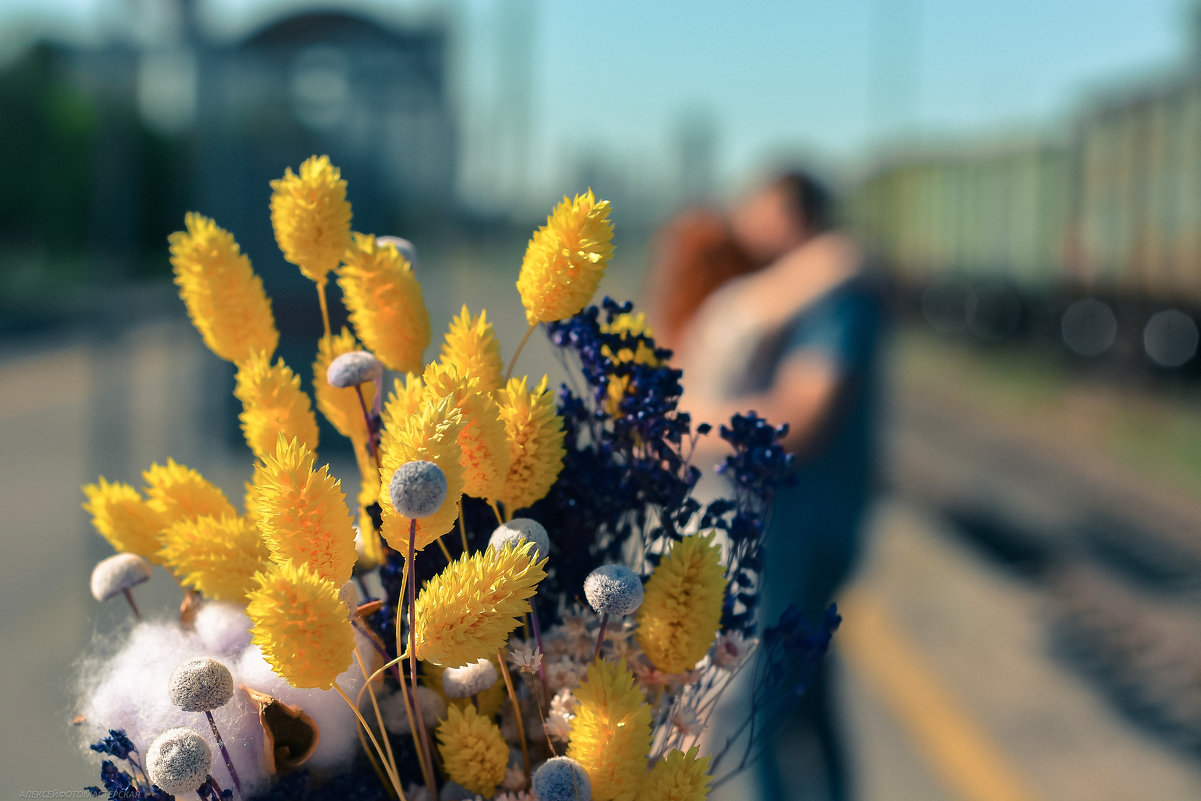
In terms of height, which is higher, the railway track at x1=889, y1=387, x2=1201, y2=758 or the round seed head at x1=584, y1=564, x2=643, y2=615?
the round seed head at x1=584, y1=564, x2=643, y2=615

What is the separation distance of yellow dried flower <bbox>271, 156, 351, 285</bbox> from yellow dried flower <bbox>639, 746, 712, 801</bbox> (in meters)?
0.50

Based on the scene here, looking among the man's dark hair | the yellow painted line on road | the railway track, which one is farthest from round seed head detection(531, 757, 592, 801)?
the railway track

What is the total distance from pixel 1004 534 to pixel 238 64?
7.43m

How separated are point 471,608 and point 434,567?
0.22 meters

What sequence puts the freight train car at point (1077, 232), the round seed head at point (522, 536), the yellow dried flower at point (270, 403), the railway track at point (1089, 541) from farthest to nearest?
the freight train car at point (1077, 232)
the railway track at point (1089, 541)
the yellow dried flower at point (270, 403)
the round seed head at point (522, 536)

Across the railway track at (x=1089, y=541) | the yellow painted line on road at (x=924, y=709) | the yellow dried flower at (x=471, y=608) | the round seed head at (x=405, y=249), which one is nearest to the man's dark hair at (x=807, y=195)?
the yellow painted line on road at (x=924, y=709)

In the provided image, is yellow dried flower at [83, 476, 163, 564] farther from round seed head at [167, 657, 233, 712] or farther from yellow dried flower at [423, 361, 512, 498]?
yellow dried flower at [423, 361, 512, 498]

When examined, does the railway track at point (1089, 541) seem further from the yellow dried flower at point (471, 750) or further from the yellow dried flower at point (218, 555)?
the yellow dried flower at point (218, 555)

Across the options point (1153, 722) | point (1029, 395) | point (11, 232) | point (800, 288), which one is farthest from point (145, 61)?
point (11, 232)

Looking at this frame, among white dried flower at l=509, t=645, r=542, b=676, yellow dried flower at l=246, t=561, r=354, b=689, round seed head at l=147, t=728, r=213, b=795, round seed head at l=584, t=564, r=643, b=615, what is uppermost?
yellow dried flower at l=246, t=561, r=354, b=689

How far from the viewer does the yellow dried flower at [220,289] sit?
0.89 meters

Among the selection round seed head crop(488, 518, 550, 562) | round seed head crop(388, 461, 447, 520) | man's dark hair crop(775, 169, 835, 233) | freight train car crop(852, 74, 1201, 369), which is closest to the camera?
round seed head crop(388, 461, 447, 520)

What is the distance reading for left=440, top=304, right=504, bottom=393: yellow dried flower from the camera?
2.84 feet

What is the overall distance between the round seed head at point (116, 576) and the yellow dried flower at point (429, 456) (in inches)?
12.2
